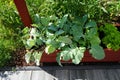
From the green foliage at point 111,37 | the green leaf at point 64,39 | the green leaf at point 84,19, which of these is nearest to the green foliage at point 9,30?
the green leaf at point 64,39

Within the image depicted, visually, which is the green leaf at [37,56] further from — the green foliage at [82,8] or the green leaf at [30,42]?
the green foliage at [82,8]

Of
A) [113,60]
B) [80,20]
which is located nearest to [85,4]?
[80,20]

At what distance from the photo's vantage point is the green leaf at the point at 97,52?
2826 mm

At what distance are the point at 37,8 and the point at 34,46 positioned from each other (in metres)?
0.57

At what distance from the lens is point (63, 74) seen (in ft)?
10.1

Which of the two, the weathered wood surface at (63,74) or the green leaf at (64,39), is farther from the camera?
the weathered wood surface at (63,74)

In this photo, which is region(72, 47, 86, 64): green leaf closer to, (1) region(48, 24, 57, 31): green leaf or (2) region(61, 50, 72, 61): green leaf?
(2) region(61, 50, 72, 61): green leaf

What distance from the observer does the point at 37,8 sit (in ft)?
11.1

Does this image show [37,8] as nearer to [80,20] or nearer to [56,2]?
[56,2]

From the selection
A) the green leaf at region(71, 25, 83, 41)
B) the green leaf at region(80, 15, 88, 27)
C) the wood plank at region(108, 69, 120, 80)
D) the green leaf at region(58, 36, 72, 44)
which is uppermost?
the green leaf at region(80, 15, 88, 27)

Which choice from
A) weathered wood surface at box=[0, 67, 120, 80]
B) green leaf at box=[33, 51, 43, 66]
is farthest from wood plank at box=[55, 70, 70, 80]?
green leaf at box=[33, 51, 43, 66]

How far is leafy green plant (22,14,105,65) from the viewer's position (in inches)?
112

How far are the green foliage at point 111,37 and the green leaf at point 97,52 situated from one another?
197mm

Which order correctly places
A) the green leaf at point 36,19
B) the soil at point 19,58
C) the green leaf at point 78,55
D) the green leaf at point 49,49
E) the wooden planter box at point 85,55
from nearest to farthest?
the green leaf at point 78,55 → the green leaf at point 49,49 → the wooden planter box at point 85,55 → the green leaf at point 36,19 → the soil at point 19,58
